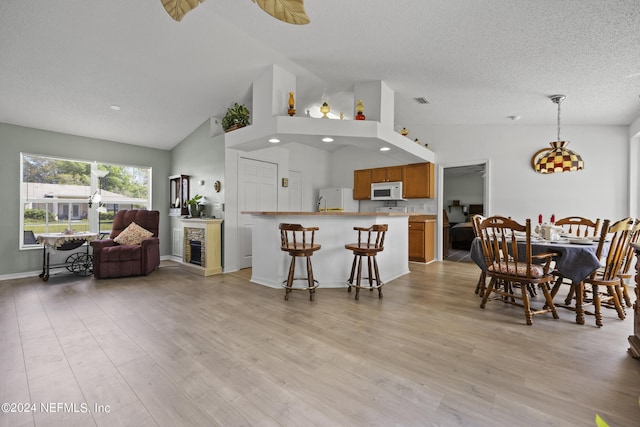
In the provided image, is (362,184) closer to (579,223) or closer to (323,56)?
(323,56)

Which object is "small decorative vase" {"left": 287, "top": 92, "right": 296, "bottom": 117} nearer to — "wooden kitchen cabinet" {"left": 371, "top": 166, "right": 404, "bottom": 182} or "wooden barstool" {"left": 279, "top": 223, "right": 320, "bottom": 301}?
"wooden barstool" {"left": 279, "top": 223, "right": 320, "bottom": 301}

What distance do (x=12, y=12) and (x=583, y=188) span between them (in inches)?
295

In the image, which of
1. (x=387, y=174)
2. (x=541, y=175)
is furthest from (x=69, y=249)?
(x=541, y=175)

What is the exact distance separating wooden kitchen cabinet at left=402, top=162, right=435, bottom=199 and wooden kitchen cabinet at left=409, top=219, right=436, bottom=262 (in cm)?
54

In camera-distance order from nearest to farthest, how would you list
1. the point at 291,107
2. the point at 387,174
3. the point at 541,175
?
1. the point at 291,107
2. the point at 541,175
3. the point at 387,174

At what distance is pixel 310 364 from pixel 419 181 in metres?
4.73

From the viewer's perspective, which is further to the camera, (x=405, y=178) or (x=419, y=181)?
(x=405, y=178)

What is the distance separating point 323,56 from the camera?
11.3 feet

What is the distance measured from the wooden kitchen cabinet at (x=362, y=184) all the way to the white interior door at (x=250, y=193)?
7.02ft

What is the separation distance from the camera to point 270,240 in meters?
3.74

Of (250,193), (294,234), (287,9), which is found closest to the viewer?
(287,9)

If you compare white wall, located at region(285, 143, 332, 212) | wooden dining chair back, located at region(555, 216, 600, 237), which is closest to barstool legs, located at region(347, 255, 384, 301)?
wooden dining chair back, located at region(555, 216, 600, 237)

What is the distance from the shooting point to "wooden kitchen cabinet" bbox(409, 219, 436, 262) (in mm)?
5371

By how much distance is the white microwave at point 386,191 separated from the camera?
5906mm
